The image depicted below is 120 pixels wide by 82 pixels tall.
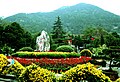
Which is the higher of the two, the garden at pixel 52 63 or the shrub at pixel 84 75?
the shrub at pixel 84 75

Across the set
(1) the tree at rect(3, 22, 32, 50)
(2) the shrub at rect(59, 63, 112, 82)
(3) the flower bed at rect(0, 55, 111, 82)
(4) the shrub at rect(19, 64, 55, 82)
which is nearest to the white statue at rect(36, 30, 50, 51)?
(1) the tree at rect(3, 22, 32, 50)

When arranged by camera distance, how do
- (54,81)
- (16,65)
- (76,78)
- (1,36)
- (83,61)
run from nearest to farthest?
1. (76,78)
2. (54,81)
3. (16,65)
4. (83,61)
5. (1,36)

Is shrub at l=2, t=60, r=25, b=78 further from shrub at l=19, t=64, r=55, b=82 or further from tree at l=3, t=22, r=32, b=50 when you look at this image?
tree at l=3, t=22, r=32, b=50

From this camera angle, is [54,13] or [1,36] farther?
[54,13]

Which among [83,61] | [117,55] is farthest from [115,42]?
[117,55]

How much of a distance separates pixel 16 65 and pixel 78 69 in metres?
3.23

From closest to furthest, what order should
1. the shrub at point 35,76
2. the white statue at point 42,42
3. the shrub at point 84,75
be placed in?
the shrub at point 84,75 → the shrub at point 35,76 → the white statue at point 42,42

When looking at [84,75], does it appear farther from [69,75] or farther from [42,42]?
[42,42]

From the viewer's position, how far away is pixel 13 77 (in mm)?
10906

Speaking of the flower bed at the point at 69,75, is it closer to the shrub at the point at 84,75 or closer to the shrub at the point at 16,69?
the shrub at the point at 84,75

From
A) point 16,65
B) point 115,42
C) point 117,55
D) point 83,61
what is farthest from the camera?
point 115,42

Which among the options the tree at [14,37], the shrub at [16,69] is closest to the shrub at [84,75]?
the shrub at [16,69]

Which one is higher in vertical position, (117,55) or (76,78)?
(76,78)

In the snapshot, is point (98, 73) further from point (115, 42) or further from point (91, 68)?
point (115, 42)
